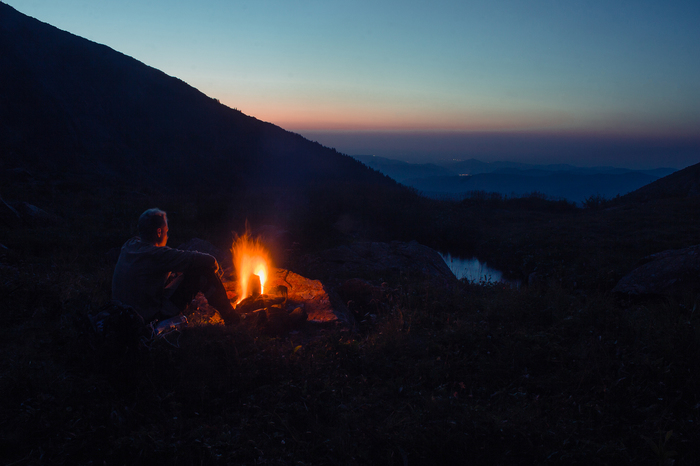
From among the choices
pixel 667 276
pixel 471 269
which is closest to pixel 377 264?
pixel 667 276

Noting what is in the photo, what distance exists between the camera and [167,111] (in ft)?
148

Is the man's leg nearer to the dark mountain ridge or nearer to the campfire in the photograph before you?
the campfire

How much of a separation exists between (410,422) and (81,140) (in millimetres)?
36830

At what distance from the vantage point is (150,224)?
395 cm

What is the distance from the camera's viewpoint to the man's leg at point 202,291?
4309 millimetres

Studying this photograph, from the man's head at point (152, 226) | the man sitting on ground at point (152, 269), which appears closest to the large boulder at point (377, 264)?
the man sitting on ground at point (152, 269)

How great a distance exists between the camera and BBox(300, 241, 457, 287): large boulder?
8836 millimetres

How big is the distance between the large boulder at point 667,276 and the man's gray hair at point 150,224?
7.35m

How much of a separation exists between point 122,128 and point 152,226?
40.9 m

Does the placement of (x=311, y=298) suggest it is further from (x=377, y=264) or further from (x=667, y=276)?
(x=667, y=276)

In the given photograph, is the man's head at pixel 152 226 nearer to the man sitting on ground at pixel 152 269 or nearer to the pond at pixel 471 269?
the man sitting on ground at pixel 152 269

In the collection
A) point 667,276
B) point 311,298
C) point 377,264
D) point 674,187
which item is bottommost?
point 377,264

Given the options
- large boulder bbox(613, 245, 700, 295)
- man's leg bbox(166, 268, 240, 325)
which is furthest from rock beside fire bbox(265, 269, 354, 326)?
large boulder bbox(613, 245, 700, 295)

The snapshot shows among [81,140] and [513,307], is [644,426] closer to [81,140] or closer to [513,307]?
[513,307]
